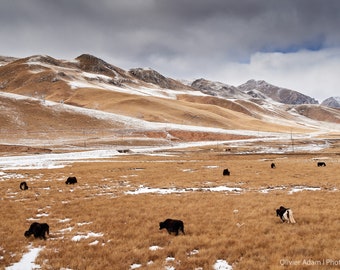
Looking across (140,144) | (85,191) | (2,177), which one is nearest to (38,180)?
(2,177)

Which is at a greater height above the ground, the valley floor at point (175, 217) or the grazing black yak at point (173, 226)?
the grazing black yak at point (173, 226)

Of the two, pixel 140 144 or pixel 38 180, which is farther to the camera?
pixel 140 144

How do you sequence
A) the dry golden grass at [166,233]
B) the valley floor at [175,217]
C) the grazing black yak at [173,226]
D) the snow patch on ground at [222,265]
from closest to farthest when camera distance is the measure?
the snow patch on ground at [222,265]
the valley floor at [175,217]
the dry golden grass at [166,233]
the grazing black yak at [173,226]

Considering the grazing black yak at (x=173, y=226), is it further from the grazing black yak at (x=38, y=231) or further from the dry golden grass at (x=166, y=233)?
the grazing black yak at (x=38, y=231)

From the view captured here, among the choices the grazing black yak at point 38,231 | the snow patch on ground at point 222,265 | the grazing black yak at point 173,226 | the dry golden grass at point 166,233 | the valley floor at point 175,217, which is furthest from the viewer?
the grazing black yak at point 173,226

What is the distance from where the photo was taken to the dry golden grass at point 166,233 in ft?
36.5

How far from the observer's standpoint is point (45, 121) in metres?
131

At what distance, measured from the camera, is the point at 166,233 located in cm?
1419

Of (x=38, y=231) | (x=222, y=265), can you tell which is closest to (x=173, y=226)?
(x=222, y=265)

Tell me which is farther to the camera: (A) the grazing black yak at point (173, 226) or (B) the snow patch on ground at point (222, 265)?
(A) the grazing black yak at point (173, 226)

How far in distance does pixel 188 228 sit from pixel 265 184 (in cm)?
1526

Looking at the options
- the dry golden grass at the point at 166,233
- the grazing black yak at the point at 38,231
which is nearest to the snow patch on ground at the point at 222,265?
the dry golden grass at the point at 166,233

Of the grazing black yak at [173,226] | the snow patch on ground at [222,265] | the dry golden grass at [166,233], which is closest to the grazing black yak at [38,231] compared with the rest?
the dry golden grass at [166,233]

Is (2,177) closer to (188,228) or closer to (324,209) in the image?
(188,228)
